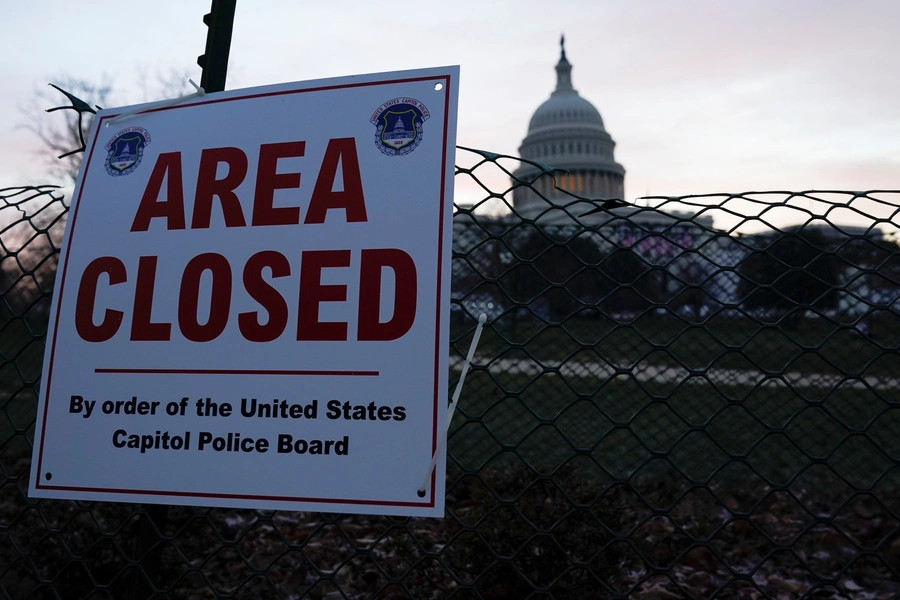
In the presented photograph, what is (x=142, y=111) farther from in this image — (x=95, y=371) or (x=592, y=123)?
(x=592, y=123)

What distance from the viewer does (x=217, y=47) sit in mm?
1952

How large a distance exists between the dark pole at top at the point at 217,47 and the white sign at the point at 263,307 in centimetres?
7

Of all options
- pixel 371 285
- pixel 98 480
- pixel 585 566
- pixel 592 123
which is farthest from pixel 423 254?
pixel 592 123

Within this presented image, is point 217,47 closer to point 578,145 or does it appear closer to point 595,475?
point 595,475

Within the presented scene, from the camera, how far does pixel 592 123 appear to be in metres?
61.5

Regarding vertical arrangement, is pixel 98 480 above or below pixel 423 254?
below

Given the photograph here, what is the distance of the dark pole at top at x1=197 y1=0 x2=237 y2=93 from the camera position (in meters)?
1.95

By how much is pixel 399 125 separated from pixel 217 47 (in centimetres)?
63

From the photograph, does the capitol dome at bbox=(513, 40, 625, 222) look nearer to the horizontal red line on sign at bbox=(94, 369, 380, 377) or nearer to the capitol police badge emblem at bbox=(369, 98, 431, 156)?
the capitol police badge emblem at bbox=(369, 98, 431, 156)

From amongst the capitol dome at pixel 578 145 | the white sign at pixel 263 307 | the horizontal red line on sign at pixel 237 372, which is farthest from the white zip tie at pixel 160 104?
the capitol dome at pixel 578 145

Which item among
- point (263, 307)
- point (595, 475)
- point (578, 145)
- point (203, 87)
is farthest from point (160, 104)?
point (578, 145)

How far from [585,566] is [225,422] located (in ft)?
3.11

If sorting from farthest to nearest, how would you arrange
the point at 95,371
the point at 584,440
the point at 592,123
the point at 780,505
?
1. the point at 592,123
2. the point at 584,440
3. the point at 780,505
4. the point at 95,371

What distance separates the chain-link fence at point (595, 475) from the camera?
170cm
